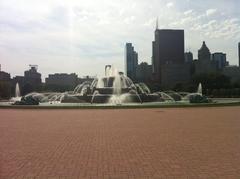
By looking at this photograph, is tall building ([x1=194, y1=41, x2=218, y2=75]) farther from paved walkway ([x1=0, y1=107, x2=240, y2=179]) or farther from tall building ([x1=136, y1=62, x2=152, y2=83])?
paved walkway ([x1=0, y1=107, x2=240, y2=179])

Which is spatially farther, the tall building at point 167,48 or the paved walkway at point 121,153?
the tall building at point 167,48

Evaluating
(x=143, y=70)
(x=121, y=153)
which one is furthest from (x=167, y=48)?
(x=121, y=153)

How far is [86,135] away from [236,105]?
2248 cm

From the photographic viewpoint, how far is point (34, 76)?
6501 inches

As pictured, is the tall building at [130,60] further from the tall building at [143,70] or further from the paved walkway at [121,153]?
the paved walkway at [121,153]

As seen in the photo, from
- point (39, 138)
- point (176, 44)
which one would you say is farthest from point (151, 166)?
point (176, 44)

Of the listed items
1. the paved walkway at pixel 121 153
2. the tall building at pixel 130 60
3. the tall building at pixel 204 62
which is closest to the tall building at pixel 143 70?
the tall building at pixel 130 60

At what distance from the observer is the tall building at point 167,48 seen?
522 ft

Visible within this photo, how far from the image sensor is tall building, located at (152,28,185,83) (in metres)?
159

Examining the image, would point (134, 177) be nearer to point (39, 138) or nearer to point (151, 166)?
point (151, 166)

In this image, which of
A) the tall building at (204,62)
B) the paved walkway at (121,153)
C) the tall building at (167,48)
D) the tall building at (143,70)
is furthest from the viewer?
the tall building at (143,70)

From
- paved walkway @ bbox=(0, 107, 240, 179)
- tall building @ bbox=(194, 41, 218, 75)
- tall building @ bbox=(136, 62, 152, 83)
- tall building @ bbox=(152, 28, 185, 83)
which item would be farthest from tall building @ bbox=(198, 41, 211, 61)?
paved walkway @ bbox=(0, 107, 240, 179)

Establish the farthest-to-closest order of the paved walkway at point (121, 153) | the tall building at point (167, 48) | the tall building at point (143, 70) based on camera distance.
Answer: the tall building at point (143, 70) < the tall building at point (167, 48) < the paved walkway at point (121, 153)

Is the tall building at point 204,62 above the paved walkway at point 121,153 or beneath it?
above
